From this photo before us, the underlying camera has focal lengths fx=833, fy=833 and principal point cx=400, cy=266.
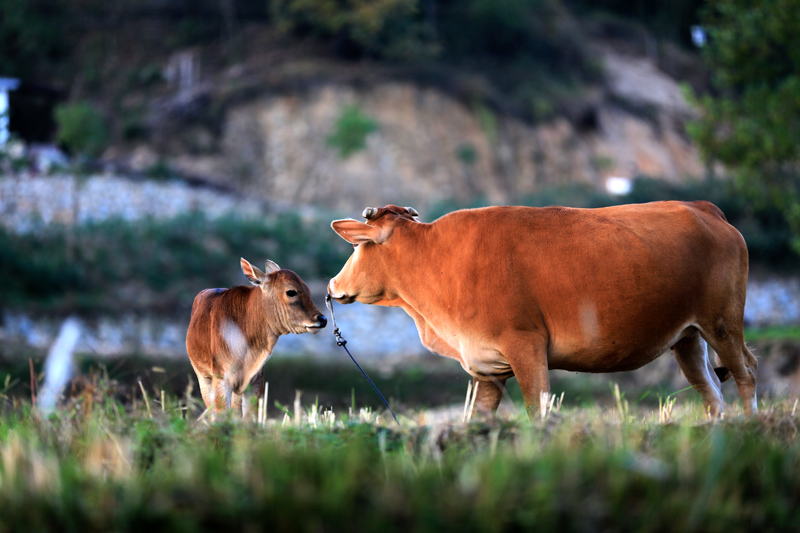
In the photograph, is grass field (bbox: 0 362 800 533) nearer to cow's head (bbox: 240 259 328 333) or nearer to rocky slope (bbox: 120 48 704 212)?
cow's head (bbox: 240 259 328 333)

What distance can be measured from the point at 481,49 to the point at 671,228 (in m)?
50.3

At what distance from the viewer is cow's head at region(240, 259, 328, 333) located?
584cm

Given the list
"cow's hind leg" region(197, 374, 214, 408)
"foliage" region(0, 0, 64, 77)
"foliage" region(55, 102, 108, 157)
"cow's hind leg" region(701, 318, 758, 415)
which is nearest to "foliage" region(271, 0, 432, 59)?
"foliage" region(0, 0, 64, 77)

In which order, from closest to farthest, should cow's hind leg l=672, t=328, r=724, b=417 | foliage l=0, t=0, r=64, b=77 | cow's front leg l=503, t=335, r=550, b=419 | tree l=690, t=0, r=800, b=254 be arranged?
cow's front leg l=503, t=335, r=550, b=419
cow's hind leg l=672, t=328, r=724, b=417
tree l=690, t=0, r=800, b=254
foliage l=0, t=0, r=64, b=77

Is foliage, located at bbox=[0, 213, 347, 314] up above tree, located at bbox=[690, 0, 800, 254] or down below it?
below

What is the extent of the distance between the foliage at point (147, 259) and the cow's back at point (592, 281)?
952 inches

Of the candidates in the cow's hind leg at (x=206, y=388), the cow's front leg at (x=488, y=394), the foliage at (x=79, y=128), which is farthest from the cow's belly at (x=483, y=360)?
the foliage at (x=79, y=128)

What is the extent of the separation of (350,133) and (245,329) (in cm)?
4138

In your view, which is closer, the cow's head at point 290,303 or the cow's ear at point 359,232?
the cow's head at point 290,303

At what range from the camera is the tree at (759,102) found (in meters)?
20.1

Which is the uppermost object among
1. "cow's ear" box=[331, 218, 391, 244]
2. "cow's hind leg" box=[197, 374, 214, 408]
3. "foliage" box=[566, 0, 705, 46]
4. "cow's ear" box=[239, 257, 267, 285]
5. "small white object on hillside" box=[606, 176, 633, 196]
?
"foliage" box=[566, 0, 705, 46]

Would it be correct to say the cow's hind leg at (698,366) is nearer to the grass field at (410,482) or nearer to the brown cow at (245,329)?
the grass field at (410,482)

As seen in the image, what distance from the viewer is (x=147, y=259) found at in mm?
31297

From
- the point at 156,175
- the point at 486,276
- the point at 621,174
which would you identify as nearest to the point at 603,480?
the point at 486,276
